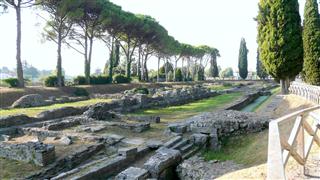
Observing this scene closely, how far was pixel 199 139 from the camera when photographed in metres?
13.4

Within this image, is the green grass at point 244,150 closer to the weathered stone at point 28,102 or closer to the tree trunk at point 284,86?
the tree trunk at point 284,86

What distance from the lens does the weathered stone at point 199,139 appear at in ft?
44.0

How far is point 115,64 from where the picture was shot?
64.2 m

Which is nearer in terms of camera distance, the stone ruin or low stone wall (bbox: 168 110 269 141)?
the stone ruin

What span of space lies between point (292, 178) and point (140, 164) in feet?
18.1

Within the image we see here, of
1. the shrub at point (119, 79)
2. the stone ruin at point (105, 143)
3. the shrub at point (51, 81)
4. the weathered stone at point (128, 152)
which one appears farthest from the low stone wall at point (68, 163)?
the shrub at point (119, 79)

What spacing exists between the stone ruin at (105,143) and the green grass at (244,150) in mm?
429

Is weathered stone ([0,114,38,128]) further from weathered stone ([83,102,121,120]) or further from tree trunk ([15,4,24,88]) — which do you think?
tree trunk ([15,4,24,88])

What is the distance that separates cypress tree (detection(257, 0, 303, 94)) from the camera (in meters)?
25.6

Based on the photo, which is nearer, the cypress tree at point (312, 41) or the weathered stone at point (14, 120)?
the weathered stone at point (14, 120)

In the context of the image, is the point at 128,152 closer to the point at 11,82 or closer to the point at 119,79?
the point at 11,82

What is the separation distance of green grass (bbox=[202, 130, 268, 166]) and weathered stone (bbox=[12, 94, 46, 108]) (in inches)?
624

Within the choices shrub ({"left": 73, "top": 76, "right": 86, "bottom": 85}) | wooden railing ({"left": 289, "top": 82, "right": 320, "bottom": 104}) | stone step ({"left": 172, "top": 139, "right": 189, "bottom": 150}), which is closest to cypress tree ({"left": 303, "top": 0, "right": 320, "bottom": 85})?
wooden railing ({"left": 289, "top": 82, "right": 320, "bottom": 104})

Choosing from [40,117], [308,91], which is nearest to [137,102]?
[40,117]
